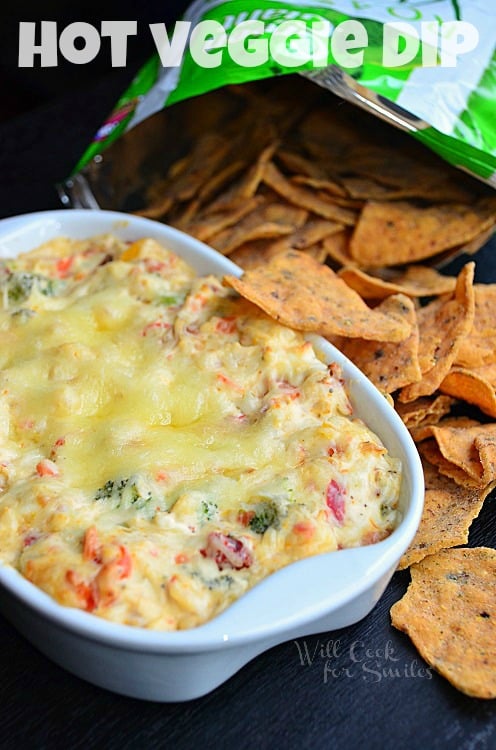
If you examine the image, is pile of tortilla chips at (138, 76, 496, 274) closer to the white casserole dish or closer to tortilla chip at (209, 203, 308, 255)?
tortilla chip at (209, 203, 308, 255)

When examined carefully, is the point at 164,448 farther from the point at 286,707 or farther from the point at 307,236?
the point at 307,236

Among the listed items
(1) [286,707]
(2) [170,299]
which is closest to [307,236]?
(2) [170,299]

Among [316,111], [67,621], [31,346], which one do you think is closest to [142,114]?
[316,111]

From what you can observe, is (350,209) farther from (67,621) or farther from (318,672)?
(67,621)

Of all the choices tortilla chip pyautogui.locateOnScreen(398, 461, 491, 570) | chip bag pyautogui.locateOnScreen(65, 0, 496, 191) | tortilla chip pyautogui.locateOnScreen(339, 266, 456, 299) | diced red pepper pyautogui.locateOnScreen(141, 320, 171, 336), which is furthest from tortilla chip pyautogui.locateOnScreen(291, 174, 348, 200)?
tortilla chip pyautogui.locateOnScreen(398, 461, 491, 570)

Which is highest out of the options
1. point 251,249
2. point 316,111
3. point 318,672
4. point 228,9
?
point 228,9

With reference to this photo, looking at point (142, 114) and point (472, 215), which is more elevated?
point (142, 114)
